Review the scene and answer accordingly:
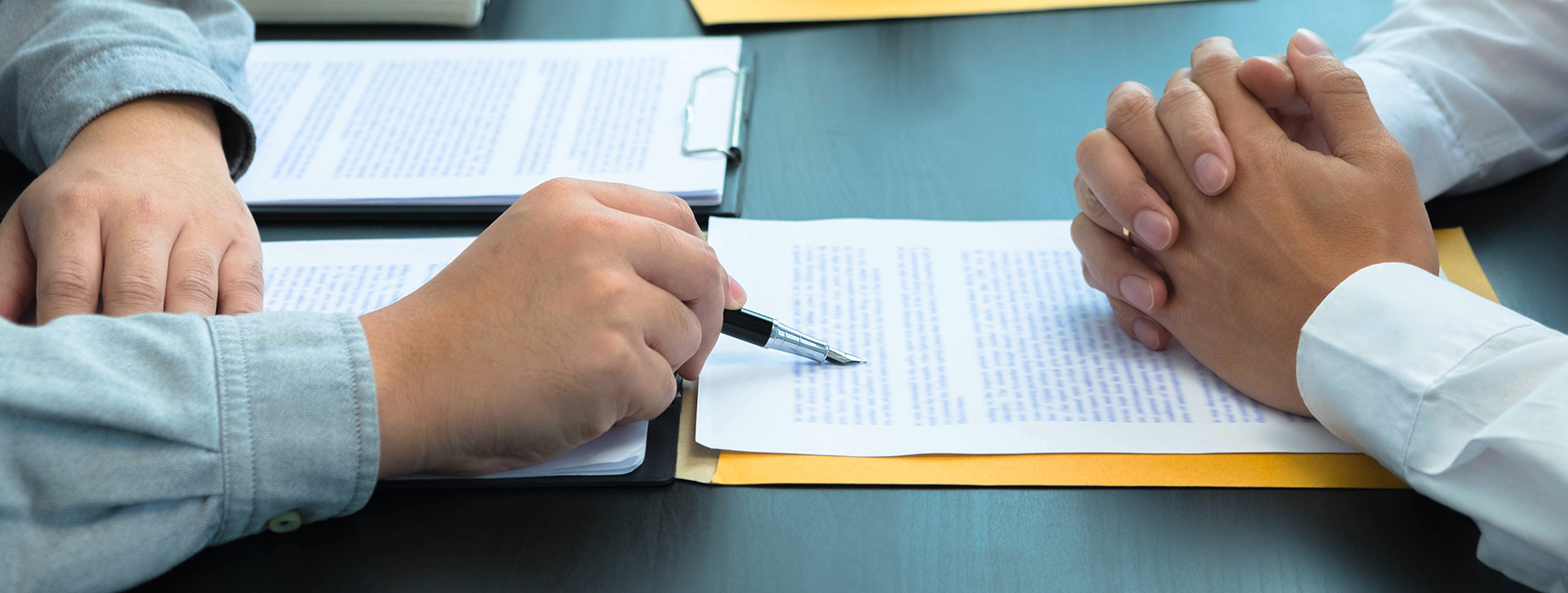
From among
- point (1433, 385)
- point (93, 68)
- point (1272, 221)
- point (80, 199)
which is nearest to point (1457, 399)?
point (1433, 385)

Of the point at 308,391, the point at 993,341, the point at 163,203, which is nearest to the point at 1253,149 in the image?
the point at 993,341

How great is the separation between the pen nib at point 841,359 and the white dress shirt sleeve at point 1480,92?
48 centimetres

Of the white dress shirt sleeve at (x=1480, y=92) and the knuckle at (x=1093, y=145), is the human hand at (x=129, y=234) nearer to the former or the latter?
the knuckle at (x=1093, y=145)

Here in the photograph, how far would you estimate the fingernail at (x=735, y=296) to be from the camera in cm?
61

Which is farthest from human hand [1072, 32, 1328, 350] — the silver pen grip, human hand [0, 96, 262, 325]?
human hand [0, 96, 262, 325]

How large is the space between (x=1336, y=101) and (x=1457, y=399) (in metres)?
0.22

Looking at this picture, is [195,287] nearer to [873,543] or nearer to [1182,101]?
[873,543]

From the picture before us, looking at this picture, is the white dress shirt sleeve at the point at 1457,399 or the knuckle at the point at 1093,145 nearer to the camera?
the white dress shirt sleeve at the point at 1457,399

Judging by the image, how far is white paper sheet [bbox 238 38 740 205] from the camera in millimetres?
812

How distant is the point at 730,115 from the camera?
902 millimetres

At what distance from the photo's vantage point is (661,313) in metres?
0.55

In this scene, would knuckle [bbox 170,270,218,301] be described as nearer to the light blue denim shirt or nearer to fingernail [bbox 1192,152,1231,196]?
the light blue denim shirt

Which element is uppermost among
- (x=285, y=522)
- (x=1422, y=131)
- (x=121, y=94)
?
(x=1422, y=131)

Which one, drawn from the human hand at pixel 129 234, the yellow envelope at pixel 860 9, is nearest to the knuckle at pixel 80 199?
the human hand at pixel 129 234
